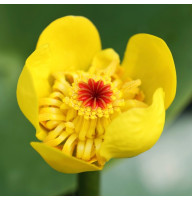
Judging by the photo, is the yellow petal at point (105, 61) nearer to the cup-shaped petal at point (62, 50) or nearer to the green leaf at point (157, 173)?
the cup-shaped petal at point (62, 50)

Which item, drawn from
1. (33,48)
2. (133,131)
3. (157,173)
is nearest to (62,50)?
(33,48)

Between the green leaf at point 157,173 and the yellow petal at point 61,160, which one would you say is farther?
the green leaf at point 157,173

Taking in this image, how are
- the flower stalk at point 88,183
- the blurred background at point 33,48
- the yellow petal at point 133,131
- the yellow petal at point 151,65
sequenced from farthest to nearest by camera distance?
the blurred background at point 33,48 < the flower stalk at point 88,183 < the yellow petal at point 151,65 < the yellow petal at point 133,131

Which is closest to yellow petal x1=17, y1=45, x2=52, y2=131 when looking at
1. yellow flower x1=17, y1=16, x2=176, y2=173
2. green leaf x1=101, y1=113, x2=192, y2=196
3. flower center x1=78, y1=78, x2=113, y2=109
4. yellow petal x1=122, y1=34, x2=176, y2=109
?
yellow flower x1=17, y1=16, x2=176, y2=173

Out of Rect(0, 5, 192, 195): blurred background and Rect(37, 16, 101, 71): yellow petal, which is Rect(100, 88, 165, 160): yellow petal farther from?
Rect(0, 5, 192, 195): blurred background

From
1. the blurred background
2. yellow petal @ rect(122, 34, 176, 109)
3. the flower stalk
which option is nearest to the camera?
yellow petal @ rect(122, 34, 176, 109)

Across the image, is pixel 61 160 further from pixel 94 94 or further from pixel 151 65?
pixel 151 65

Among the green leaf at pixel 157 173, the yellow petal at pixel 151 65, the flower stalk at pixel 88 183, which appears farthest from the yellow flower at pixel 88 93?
the green leaf at pixel 157 173
